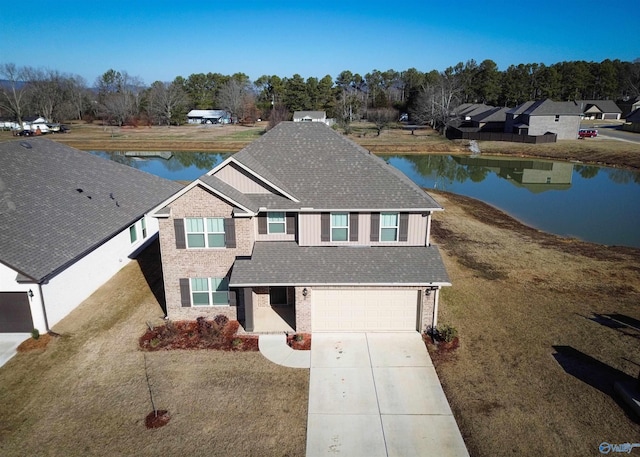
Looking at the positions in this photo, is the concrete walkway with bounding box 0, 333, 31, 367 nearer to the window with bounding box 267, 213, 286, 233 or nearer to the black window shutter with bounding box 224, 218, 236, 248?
the black window shutter with bounding box 224, 218, 236, 248

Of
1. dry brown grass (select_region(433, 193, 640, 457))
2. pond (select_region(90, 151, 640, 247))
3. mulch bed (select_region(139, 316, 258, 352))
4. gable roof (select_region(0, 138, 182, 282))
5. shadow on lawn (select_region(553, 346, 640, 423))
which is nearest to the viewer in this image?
dry brown grass (select_region(433, 193, 640, 457))

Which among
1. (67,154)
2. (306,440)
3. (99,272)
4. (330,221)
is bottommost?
(306,440)

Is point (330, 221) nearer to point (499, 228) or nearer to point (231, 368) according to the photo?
point (231, 368)

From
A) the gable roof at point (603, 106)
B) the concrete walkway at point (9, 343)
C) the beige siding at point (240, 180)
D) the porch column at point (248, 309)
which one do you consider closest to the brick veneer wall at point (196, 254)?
the porch column at point (248, 309)

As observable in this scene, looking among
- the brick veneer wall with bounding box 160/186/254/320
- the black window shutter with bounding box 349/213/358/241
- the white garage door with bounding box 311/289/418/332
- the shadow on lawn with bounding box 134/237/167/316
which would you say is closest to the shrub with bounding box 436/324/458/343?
the white garage door with bounding box 311/289/418/332

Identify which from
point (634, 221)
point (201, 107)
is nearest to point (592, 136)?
point (634, 221)

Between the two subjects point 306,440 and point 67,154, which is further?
point 67,154

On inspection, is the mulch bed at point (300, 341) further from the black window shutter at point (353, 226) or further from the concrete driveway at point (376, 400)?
the black window shutter at point (353, 226)

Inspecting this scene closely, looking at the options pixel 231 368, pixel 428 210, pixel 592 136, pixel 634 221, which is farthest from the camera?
pixel 592 136
